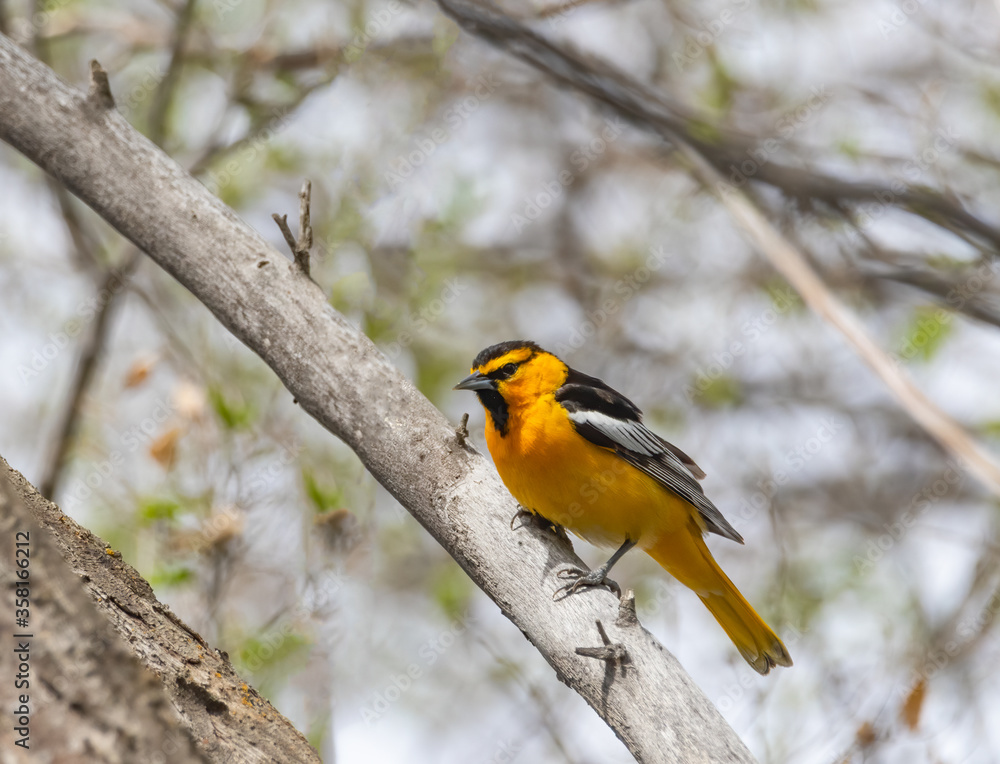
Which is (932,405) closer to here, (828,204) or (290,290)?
(290,290)

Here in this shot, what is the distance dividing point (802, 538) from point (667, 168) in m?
4.21

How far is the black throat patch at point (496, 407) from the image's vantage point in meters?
4.14

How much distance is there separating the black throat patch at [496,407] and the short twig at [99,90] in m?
2.17

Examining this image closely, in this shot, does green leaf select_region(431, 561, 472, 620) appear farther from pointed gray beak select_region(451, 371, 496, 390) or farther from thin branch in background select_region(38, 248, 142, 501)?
thin branch in background select_region(38, 248, 142, 501)

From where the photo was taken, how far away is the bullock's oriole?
3.88 meters

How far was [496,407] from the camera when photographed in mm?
4242

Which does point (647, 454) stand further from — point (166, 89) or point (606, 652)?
point (166, 89)

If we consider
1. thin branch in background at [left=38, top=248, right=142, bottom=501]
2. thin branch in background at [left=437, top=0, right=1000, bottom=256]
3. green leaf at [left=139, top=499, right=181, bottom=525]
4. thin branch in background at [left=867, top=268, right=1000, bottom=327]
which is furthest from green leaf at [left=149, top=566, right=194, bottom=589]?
thin branch in background at [left=867, top=268, right=1000, bottom=327]

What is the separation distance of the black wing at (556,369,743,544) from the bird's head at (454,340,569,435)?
118 mm

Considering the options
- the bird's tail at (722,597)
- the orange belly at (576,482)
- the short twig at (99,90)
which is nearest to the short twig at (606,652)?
the orange belly at (576,482)

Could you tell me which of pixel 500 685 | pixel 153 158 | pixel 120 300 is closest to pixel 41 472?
pixel 120 300

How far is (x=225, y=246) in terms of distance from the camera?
325cm

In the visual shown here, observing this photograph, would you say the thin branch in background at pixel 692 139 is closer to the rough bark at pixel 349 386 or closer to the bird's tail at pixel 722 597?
the rough bark at pixel 349 386

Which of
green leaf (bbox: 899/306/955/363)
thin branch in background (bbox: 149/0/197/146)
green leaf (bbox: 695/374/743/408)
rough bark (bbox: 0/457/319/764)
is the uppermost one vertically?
thin branch in background (bbox: 149/0/197/146)
